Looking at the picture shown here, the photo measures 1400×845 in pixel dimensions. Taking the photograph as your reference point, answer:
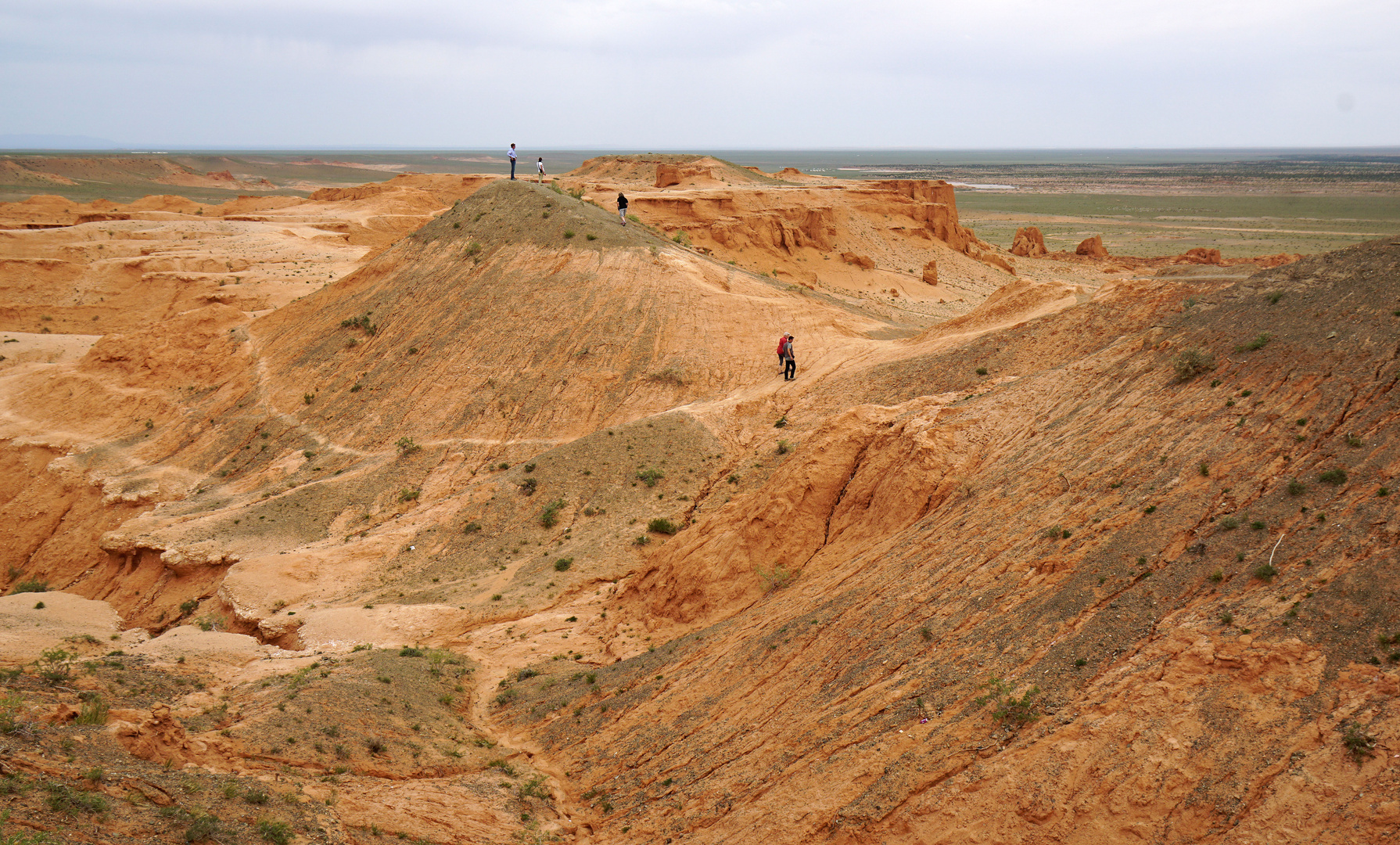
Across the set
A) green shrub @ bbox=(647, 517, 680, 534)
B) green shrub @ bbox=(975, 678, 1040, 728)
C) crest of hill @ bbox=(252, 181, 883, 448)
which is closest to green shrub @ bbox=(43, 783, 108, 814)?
green shrub @ bbox=(975, 678, 1040, 728)

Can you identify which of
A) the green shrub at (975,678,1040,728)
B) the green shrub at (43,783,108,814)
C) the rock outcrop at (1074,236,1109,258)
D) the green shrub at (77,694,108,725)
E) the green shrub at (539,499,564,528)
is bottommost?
the green shrub at (539,499,564,528)

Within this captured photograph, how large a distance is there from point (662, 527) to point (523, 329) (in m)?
9.97

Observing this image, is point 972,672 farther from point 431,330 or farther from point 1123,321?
point 431,330

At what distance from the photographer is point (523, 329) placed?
2514 cm

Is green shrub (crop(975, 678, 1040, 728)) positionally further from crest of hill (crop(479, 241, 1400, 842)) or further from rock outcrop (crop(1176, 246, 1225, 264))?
rock outcrop (crop(1176, 246, 1225, 264))

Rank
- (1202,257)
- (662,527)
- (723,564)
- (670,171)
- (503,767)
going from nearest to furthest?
(503,767), (723,564), (662,527), (1202,257), (670,171)

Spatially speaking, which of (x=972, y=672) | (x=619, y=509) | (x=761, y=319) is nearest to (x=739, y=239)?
(x=761, y=319)

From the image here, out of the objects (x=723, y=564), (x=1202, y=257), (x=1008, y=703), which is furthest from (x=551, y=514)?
(x=1202, y=257)

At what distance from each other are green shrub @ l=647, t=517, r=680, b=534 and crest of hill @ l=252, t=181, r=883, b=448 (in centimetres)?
527

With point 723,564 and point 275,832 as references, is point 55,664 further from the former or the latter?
point 723,564

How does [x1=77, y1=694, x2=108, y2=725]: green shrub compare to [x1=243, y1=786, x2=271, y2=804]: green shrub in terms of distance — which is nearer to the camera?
[x1=243, y1=786, x2=271, y2=804]: green shrub

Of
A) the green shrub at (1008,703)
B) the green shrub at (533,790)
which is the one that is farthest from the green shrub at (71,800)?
the green shrub at (1008,703)

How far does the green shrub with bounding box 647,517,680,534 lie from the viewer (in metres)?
17.8

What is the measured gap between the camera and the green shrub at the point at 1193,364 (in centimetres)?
1202
